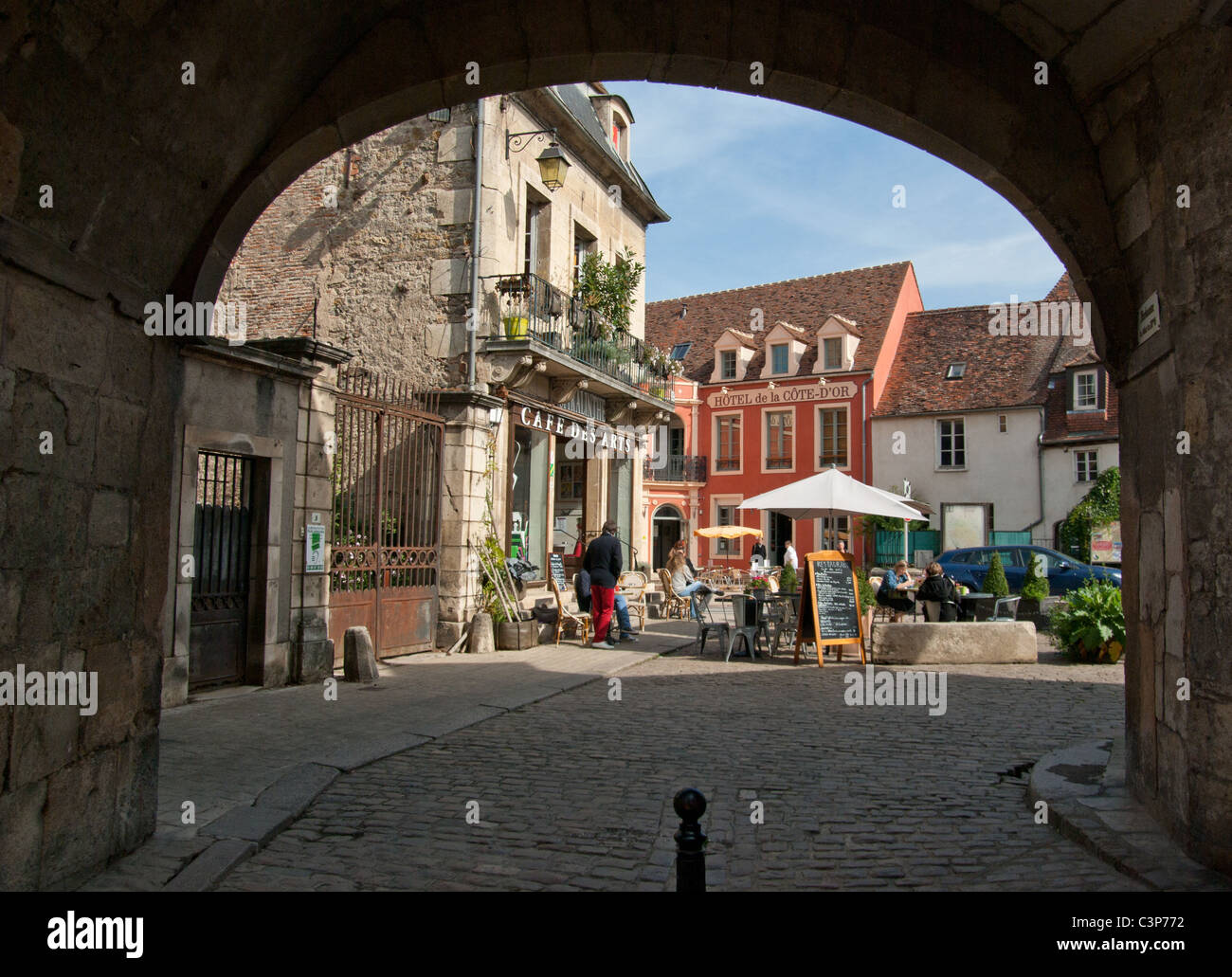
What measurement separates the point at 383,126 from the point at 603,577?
822 centimetres

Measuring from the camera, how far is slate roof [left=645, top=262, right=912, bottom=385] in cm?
3428

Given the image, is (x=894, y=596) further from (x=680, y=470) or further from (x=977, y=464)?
(x=680, y=470)

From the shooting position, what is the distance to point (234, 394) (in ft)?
26.7

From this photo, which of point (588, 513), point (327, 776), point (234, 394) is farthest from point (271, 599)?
point (588, 513)

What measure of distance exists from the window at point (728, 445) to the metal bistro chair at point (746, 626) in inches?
912

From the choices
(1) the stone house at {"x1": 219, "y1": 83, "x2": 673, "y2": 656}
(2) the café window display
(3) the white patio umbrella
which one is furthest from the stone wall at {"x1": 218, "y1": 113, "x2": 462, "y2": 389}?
(3) the white patio umbrella

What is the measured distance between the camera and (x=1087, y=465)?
28016 millimetres

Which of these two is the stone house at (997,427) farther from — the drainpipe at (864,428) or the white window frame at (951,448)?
the drainpipe at (864,428)

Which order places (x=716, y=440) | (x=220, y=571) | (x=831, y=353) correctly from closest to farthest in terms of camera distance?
1. (x=220, y=571)
2. (x=831, y=353)
3. (x=716, y=440)

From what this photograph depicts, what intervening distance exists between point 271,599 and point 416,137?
7.88m

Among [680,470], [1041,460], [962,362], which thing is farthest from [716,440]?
[1041,460]

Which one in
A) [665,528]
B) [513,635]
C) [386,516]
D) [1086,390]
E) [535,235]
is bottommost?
[513,635]

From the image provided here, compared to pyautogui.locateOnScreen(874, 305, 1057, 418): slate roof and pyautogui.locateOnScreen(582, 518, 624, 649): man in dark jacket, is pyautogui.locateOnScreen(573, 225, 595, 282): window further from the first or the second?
pyautogui.locateOnScreen(874, 305, 1057, 418): slate roof

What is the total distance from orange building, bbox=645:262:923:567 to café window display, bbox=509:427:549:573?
18.1 meters
